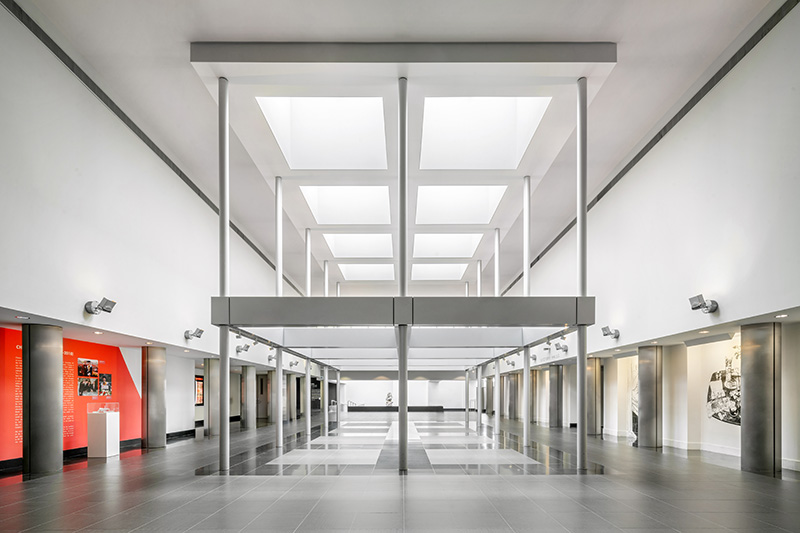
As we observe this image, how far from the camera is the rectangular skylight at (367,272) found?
131 ft

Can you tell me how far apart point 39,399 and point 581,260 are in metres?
12.3

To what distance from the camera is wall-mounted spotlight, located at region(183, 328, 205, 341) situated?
22922 mm

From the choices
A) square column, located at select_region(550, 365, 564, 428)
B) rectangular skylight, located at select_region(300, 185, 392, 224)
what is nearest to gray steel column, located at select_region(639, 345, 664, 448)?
rectangular skylight, located at select_region(300, 185, 392, 224)

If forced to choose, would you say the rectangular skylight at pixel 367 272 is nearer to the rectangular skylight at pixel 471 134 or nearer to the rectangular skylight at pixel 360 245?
the rectangular skylight at pixel 360 245

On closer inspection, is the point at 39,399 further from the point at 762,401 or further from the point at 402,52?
the point at 762,401

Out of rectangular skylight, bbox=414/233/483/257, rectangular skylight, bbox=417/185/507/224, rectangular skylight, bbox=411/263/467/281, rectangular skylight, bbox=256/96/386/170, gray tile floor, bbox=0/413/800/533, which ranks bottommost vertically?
gray tile floor, bbox=0/413/800/533

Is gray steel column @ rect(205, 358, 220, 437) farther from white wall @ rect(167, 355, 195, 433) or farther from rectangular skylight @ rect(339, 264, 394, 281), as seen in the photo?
rectangular skylight @ rect(339, 264, 394, 281)

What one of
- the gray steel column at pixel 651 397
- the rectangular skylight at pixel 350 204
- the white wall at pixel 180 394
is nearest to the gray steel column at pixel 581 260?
the gray steel column at pixel 651 397

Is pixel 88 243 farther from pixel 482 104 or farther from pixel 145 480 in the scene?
pixel 482 104

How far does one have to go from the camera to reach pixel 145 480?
14.5m

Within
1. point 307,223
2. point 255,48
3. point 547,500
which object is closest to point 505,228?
point 307,223

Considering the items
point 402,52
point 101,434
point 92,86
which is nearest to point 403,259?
point 402,52

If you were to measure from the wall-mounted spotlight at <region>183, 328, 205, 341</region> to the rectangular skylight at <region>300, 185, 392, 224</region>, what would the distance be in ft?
19.2

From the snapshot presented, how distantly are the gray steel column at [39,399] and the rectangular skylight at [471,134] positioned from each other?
11.0 m
